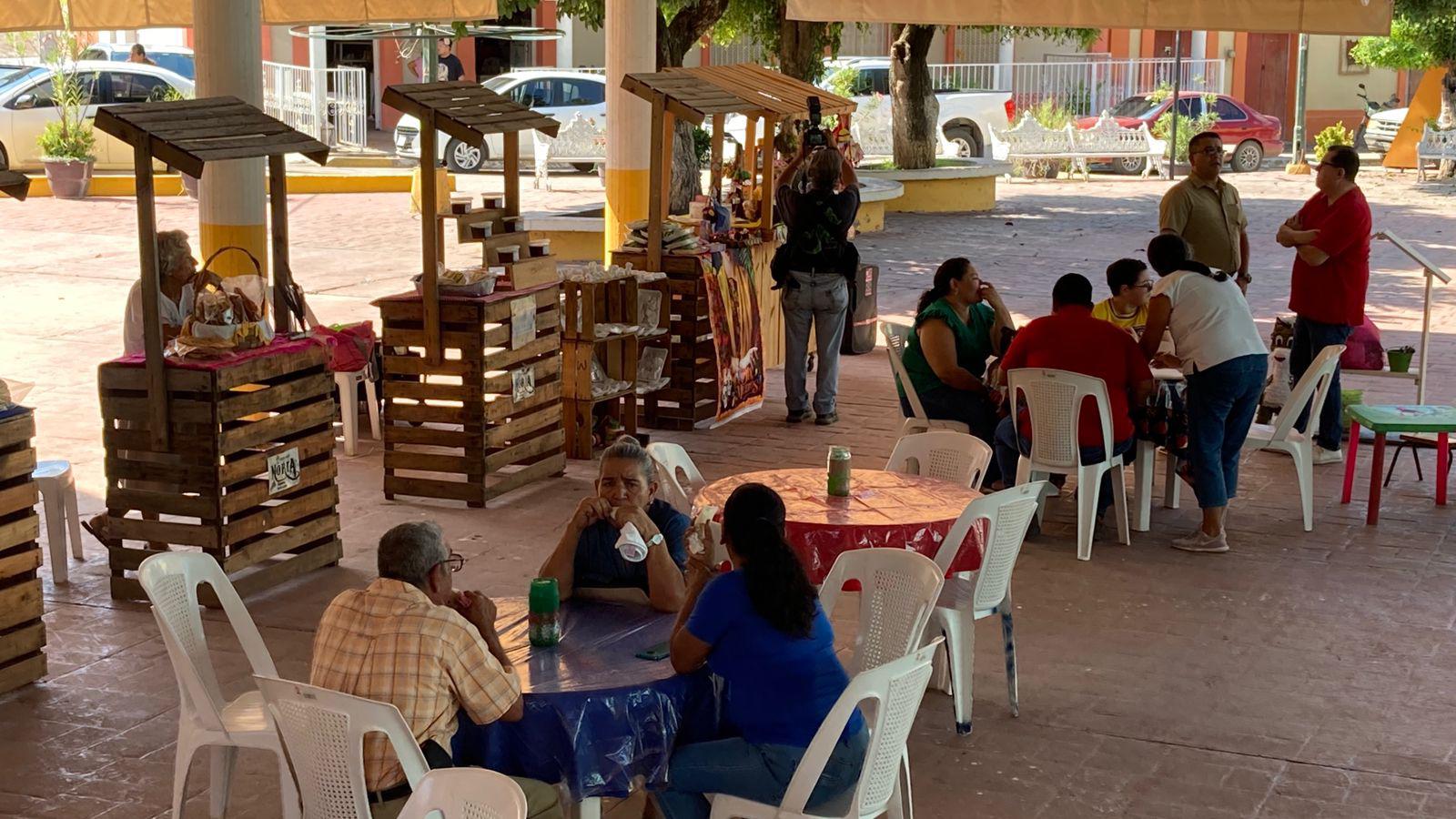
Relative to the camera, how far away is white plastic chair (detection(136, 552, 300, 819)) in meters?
4.66

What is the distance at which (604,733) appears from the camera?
169 inches

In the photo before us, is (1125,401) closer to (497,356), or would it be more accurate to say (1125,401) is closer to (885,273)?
(497,356)

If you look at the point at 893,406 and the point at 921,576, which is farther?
the point at 893,406

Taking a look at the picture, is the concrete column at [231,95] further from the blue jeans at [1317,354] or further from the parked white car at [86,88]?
the parked white car at [86,88]

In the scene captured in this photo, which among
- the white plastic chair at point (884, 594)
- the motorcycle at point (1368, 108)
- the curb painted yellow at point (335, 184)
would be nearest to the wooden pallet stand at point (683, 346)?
the white plastic chair at point (884, 594)

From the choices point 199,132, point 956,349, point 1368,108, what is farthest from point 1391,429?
point 1368,108

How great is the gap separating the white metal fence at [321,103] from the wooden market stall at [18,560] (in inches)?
796

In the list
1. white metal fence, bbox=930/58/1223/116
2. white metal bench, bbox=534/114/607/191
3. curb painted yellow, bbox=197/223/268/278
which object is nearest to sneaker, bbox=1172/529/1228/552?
curb painted yellow, bbox=197/223/268/278

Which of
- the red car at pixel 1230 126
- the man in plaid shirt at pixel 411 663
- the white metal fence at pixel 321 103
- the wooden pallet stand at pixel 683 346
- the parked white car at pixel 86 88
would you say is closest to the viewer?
the man in plaid shirt at pixel 411 663

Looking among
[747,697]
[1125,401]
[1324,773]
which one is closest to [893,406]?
[1125,401]

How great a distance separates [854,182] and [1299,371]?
2.90 meters

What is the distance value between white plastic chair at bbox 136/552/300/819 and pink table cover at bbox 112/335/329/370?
1.94 m

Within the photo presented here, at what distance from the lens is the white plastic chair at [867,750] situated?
411 cm

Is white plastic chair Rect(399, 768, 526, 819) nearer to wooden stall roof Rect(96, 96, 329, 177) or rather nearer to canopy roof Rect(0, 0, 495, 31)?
wooden stall roof Rect(96, 96, 329, 177)
